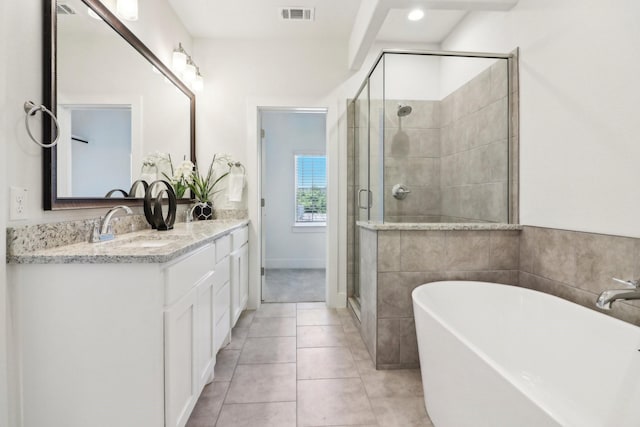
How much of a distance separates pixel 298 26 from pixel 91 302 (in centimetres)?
277

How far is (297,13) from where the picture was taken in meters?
2.65

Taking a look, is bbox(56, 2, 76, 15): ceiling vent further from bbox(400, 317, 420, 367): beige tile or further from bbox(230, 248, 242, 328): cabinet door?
bbox(400, 317, 420, 367): beige tile

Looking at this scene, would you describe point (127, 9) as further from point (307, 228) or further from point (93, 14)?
point (307, 228)

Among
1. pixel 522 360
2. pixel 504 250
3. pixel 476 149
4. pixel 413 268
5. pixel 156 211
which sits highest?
pixel 476 149

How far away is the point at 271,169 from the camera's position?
500 cm

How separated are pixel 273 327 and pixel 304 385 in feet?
2.92

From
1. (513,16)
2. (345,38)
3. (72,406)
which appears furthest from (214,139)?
(513,16)

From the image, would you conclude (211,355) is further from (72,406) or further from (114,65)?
(114,65)

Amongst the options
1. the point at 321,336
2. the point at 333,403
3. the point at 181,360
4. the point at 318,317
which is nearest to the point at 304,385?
the point at 333,403

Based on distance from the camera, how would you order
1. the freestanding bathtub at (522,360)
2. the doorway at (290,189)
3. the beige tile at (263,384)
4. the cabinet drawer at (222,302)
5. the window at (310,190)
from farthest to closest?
the window at (310,190), the doorway at (290,189), the cabinet drawer at (222,302), the beige tile at (263,384), the freestanding bathtub at (522,360)

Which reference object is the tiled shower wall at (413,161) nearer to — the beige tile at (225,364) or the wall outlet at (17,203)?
the beige tile at (225,364)

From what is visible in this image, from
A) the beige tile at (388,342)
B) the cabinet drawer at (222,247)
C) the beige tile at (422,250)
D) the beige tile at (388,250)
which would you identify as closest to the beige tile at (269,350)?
the beige tile at (388,342)

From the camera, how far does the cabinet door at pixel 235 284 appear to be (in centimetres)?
234

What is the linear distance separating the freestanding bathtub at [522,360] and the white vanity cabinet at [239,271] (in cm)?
140
